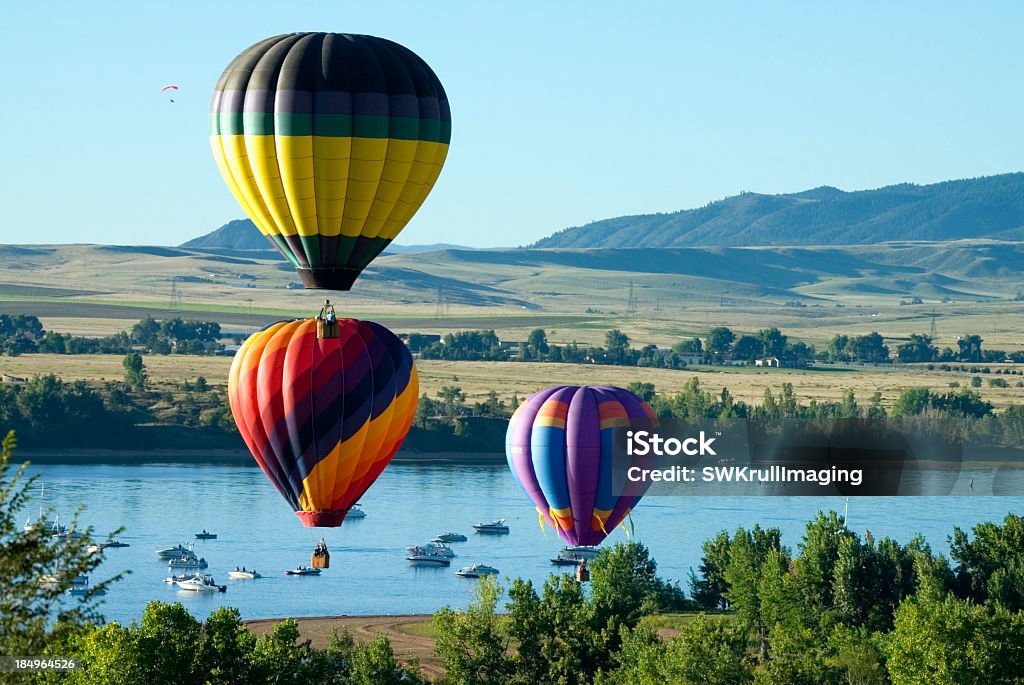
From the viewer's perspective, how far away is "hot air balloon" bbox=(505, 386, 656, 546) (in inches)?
1988

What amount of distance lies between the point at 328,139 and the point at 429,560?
45.4 meters

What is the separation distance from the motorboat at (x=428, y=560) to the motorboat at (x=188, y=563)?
8333 millimetres

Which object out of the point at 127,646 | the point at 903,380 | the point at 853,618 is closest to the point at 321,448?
the point at 127,646

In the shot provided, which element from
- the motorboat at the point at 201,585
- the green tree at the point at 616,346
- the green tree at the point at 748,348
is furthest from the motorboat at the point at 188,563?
the green tree at the point at 748,348

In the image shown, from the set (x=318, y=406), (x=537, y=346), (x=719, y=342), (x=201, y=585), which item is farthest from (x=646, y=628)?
(x=719, y=342)

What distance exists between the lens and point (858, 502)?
348 feet

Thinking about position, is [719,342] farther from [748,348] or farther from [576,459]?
[576,459]

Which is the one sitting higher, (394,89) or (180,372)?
(394,89)

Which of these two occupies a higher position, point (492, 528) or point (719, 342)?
point (719, 342)

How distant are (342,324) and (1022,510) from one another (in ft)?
216

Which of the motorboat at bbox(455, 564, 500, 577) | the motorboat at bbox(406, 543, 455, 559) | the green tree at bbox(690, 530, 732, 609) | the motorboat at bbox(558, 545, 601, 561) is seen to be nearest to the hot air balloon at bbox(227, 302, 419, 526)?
the green tree at bbox(690, 530, 732, 609)

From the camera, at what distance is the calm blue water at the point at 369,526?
74438 mm

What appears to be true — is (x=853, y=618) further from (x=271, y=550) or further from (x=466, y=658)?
(x=271, y=550)

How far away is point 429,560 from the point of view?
81312 mm
